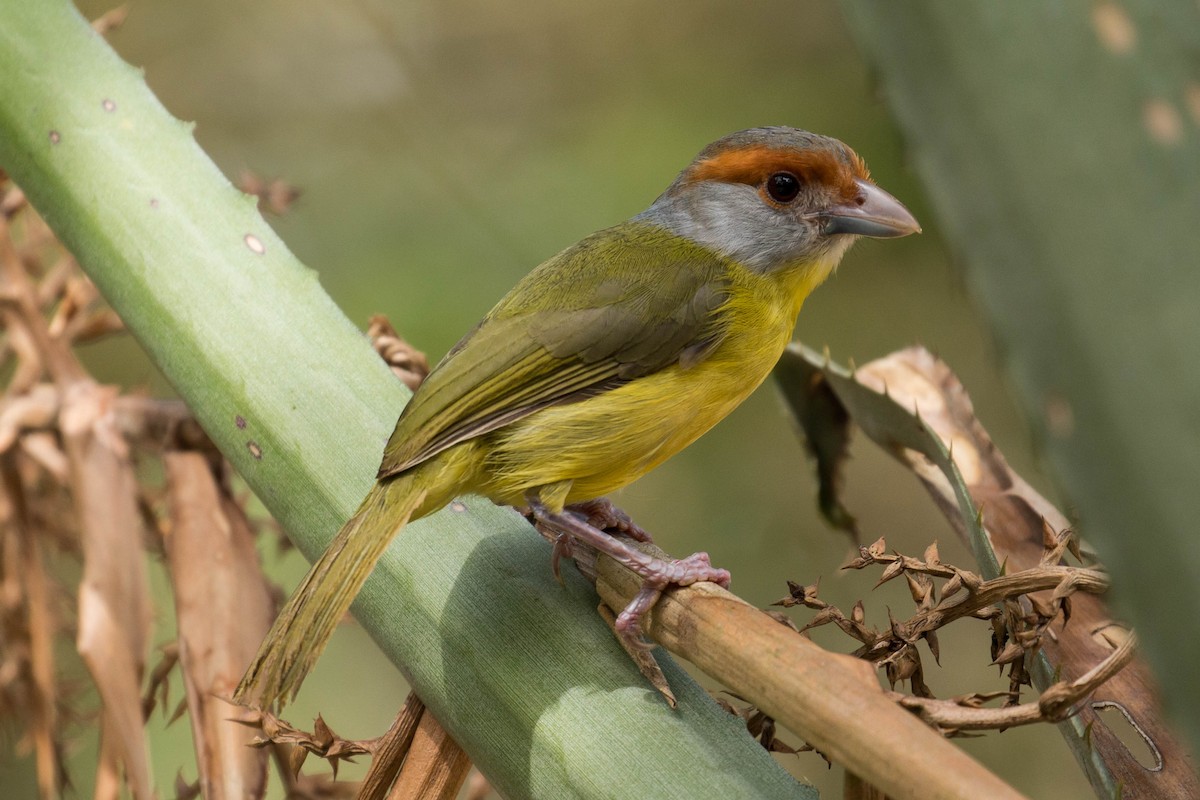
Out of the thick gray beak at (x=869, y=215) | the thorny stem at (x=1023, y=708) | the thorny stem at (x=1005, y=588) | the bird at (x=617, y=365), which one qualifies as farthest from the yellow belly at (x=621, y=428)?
the thorny stem at (x=1023, y=708)

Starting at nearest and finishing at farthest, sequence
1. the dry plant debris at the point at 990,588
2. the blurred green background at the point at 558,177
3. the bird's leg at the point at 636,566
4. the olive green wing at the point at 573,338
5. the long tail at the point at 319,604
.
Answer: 1. the dry plant debris at the point at 990,588
2. the bird's leg at the point at 636,566
3. the long tail at the point at 319,604
4. the olive green wing at the point at 573,338
5. the blurred green background at the point at 558,177

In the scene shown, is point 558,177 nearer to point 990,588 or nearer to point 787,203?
point 787,203

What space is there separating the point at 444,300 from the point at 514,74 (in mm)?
1229

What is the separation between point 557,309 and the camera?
99.8 inches

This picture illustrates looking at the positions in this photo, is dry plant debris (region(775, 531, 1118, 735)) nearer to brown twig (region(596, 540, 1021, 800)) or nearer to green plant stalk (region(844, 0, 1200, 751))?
brown twig (region(596, 540, 1021, 800))

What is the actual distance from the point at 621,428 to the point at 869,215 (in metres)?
0.85

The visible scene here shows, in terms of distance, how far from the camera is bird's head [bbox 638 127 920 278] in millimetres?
2820

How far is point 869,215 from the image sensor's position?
9.24 ft

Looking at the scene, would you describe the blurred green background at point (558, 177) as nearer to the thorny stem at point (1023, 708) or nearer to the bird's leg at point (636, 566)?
the bird's leg at point (636, 566)

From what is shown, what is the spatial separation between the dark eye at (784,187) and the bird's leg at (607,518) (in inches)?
32.4

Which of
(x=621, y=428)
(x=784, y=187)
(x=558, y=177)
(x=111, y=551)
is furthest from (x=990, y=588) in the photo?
(x=558, y=177)

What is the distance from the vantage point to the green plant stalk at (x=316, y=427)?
1.61 meters

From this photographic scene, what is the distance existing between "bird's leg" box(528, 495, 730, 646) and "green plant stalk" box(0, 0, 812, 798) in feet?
0.18

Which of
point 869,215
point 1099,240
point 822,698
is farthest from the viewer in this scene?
point 869,215
